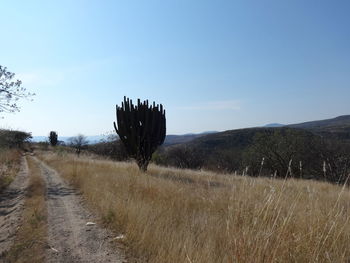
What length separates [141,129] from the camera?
1641 cm

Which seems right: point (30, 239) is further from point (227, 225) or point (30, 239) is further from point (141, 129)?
point (141, 129)

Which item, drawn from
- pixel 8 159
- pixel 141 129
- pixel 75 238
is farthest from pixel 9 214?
pixel 8 159

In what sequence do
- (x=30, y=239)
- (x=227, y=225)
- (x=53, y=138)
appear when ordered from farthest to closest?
1. (x=53, y=138)
2. (x=30, y=239)
3. (x=227, y=225)

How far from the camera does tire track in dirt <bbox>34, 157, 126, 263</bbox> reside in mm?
4535

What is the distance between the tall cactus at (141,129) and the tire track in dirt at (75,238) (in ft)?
25.7

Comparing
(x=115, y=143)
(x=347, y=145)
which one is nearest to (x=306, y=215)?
(x=347, y=145)

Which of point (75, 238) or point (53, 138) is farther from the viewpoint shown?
point (53, 138)

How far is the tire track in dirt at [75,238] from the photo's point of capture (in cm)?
454

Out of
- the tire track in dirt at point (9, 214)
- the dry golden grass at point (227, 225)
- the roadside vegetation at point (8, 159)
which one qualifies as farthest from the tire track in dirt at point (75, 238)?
the roadside vegetation at point (8, 159)

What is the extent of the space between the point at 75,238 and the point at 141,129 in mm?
11161

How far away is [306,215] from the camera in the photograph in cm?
405

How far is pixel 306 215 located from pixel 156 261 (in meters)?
2.01

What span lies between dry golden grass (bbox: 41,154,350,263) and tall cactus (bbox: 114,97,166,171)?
8.18 m

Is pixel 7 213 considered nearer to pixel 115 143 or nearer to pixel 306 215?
pixel 306 215
